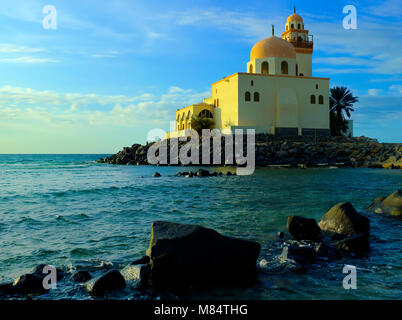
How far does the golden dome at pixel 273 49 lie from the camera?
44938mm

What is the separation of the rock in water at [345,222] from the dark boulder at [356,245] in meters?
1.10

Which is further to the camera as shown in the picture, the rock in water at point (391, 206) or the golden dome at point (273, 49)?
the golden dome at point (273, 49)

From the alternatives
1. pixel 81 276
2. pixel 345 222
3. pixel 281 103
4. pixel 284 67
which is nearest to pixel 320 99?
pixel 284 67

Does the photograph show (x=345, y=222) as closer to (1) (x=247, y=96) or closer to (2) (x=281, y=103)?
(1) (x=247, y=96)

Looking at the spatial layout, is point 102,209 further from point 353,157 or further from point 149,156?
point 149,156

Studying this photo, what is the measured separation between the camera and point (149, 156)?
4625 centimetres

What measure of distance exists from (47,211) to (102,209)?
5.86 feet

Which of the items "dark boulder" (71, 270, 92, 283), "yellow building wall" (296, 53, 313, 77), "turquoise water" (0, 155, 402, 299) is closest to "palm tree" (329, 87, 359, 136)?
"yellow building wall" (296, 53, 313, 77)

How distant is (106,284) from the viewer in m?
5.16

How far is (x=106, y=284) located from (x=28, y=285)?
113 cm

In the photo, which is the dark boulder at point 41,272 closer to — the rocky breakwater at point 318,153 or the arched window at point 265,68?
the rocky breakwater at point 318,153

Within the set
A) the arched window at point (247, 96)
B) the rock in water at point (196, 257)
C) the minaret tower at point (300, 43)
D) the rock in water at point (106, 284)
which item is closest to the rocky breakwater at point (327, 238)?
the rock in water at point (196, 257)

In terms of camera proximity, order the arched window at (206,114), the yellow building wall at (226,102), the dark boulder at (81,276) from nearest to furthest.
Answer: the dark boulder at (81,276) → the yellow building wall at (226,102) → the arched window at (206,114)
